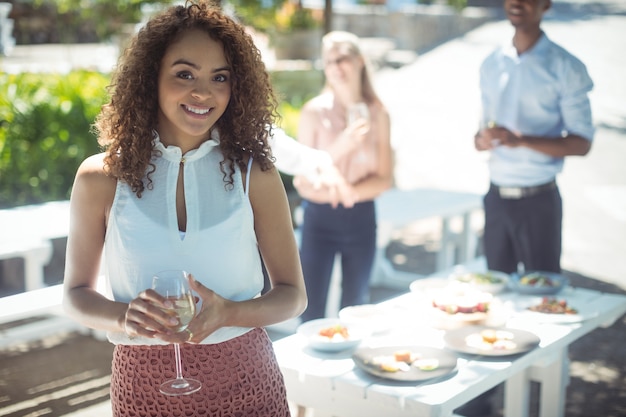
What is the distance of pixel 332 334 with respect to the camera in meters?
3.28

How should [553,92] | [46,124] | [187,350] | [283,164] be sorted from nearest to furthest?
[187,350], [283,164], [553,92], [46,124]

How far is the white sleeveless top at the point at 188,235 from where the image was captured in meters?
2.11

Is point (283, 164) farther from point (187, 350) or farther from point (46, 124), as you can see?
point (46, 124)

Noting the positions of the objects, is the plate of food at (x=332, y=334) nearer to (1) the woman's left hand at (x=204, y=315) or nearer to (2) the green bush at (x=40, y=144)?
(1) the woman's left hand at (x=204, y=315)

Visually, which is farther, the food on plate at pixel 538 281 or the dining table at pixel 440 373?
the food on plate at pixel 538 281

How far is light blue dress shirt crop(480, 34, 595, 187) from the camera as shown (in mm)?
4379

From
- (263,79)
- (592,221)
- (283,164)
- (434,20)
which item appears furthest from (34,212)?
(434,20)

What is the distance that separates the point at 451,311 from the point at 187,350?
1.69 meters

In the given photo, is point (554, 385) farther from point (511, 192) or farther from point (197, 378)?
point (197, 378)

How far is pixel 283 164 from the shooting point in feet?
12.7

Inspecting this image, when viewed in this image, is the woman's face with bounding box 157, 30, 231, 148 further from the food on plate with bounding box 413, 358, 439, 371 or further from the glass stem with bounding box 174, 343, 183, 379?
the food on plate with bounding box 413, 358, 439, 371

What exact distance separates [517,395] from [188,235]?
2.21 meters

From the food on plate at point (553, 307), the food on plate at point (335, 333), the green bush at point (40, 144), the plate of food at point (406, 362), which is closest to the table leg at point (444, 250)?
the green bush at point (40, 144)

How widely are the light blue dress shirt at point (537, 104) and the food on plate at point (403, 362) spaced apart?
67.9 inches
